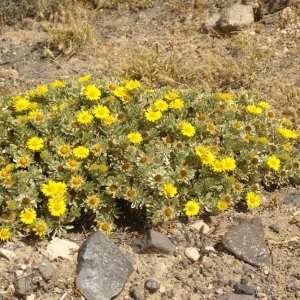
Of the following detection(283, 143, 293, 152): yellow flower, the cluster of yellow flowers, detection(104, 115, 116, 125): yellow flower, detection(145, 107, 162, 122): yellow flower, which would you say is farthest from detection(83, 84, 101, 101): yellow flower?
detection(283, 143, 293, 152): yellow flower

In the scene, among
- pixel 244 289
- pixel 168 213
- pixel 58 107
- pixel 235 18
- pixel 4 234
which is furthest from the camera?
pixel 235 18

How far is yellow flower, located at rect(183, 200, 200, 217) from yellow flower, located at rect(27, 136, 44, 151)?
1.11 meters

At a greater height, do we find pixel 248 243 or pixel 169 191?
pixel 169 191

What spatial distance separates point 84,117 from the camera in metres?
3.83

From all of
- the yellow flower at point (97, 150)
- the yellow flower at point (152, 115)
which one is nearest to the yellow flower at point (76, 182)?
the yellow flower at point (97, 150)

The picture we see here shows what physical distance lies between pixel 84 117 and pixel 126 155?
0.46 meters

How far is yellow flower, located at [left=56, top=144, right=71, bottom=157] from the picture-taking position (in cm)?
366

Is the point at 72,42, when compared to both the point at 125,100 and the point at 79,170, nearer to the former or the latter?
the point at 125,100

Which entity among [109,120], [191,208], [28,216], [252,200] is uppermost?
[109,120]

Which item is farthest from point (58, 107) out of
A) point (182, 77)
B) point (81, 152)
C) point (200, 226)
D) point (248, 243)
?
point (182, 77)

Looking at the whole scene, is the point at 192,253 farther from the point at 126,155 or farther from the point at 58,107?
the point at 58,107

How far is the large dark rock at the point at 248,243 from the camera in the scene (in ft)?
11.2

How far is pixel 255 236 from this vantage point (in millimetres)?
3510

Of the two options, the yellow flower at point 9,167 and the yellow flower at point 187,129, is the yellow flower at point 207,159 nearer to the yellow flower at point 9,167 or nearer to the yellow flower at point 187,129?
the yellow flower at point 187,129
